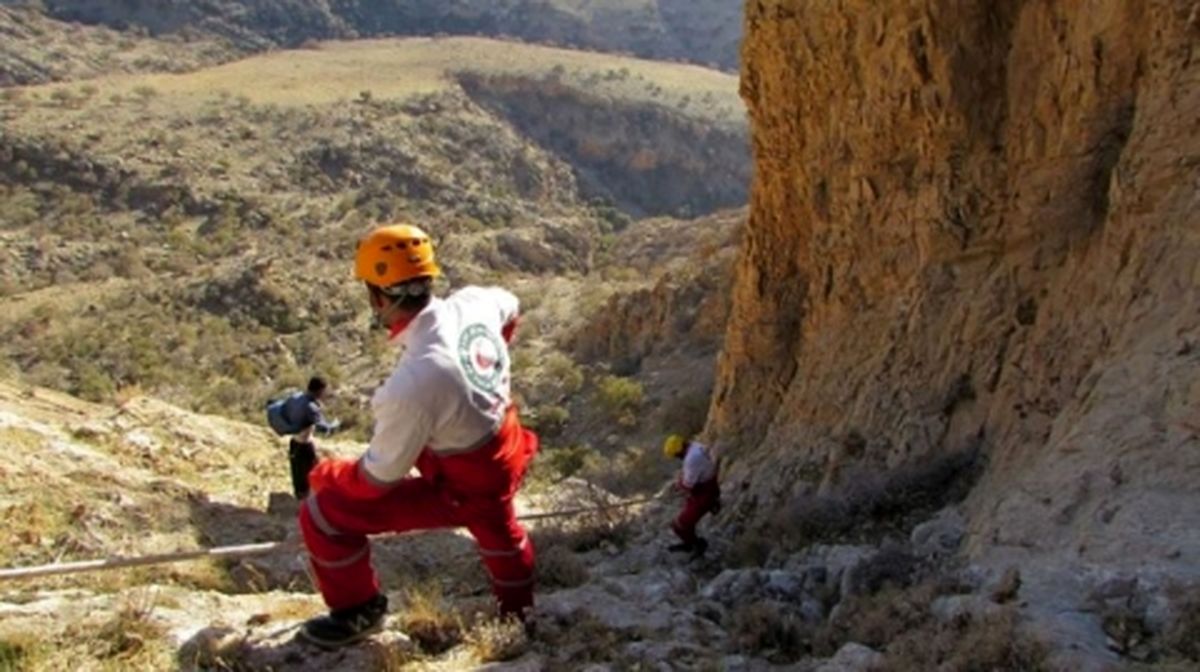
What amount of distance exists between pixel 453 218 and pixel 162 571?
126 ft

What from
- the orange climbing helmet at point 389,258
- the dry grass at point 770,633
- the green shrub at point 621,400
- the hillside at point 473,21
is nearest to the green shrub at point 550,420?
the green shrub at point 621,400

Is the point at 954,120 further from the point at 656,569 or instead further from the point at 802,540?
the point at 656,569

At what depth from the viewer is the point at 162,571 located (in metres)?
7.21

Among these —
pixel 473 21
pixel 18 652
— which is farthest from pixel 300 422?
pixel 473 21

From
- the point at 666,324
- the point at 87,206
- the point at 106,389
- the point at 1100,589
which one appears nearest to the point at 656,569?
Result: the point at 1100,589

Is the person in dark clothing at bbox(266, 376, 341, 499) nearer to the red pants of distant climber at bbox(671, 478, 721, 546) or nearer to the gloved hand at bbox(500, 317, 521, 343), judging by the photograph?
the red pants of distant climber at bbox(671, 478, 721, 546)

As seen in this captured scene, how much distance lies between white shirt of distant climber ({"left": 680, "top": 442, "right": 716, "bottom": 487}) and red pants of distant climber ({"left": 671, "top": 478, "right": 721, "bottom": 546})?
0.04 metres

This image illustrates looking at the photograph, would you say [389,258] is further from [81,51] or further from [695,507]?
[81,51]

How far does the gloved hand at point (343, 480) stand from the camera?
175 inches

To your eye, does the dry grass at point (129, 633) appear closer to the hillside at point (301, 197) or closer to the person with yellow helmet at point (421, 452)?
the person with yellow helmet at point (421, 452)

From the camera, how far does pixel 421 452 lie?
4387 millimetres

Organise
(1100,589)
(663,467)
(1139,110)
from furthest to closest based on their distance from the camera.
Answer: (663,467) → (1139,110) → (1100,589)

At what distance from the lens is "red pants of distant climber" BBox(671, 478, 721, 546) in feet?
29.1

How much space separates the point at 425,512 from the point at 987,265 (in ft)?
16.6
